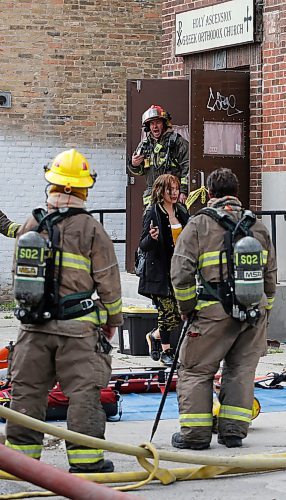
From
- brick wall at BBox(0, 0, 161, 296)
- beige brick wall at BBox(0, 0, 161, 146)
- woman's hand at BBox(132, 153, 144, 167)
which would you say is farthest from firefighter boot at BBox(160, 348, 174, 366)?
beige brick wall at BBox(0, 0, 161, 146)

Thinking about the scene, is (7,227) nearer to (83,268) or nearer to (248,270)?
(248,270)

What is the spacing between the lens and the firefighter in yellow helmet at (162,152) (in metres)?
11.5

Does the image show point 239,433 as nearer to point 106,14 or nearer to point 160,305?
point 160,305

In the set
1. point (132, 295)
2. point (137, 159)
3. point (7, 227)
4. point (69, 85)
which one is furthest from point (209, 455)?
point (69, 85)

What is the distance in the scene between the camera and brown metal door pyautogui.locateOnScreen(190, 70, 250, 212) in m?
13.4

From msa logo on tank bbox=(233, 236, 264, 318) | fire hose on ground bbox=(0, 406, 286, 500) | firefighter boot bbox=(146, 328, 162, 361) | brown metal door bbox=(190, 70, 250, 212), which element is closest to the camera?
fire hose on ground bbox=(0, 406, 286, 500)

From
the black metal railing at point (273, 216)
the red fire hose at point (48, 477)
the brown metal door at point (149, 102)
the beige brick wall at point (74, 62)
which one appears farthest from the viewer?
the beige brick wall at point (74, 62)

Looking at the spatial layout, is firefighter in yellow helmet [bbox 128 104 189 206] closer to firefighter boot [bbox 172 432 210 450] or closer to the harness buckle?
firefighter boot [bbox 172 432 210 450]

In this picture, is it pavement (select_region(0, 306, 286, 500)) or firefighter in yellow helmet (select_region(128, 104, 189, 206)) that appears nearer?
pavement (select_region(0, 306, 286, 500))

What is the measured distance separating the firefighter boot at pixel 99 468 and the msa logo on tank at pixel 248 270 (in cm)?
137

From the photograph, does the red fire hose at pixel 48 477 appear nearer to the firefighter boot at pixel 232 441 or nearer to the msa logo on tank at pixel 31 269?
the msa logo on tank at pixel 31 269

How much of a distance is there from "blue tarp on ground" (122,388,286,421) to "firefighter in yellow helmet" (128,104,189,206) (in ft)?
8.08

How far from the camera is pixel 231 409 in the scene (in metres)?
7.54

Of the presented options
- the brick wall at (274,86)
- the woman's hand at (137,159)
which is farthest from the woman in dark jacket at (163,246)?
the brick wall at (274,86)
